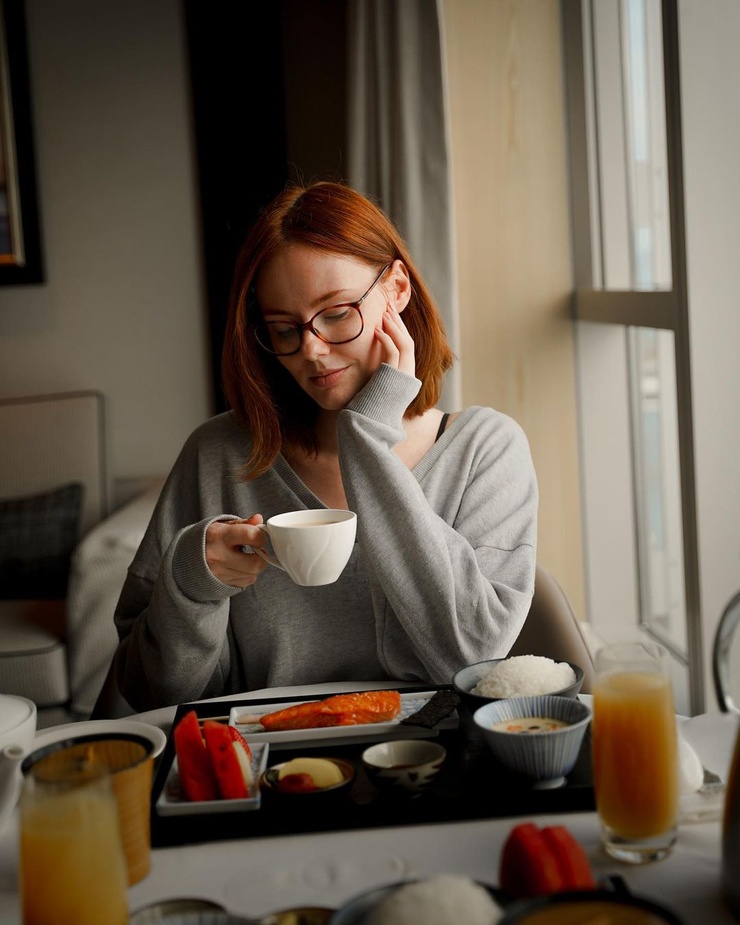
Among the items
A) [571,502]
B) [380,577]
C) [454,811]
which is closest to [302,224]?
[380,577]

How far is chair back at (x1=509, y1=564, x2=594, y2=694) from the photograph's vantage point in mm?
1523

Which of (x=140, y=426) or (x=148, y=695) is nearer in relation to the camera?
(x=148, y=695)

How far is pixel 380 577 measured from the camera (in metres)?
1.38

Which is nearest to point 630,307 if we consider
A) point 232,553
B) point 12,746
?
point 232,553

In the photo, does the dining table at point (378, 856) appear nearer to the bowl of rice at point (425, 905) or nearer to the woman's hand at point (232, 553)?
the bowl of rice at point (425, 905)

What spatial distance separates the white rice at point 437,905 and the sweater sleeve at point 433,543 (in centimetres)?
69

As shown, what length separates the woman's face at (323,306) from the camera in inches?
58.5

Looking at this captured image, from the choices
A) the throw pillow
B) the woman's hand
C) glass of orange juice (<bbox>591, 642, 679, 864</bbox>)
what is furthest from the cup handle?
the throw pillow

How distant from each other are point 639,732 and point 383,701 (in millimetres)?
390

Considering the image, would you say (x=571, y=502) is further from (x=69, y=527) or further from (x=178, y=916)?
(x=178, y=916)

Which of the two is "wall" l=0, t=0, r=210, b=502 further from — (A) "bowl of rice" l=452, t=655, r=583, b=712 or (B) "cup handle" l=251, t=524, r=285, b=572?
(A) "bowl of rice" l=452, t=655, r=583, b=712

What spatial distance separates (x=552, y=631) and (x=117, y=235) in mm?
2541

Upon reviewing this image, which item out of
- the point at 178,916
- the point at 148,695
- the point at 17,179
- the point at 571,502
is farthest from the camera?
the point at 17,179

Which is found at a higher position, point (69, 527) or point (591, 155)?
point (591, 155)
